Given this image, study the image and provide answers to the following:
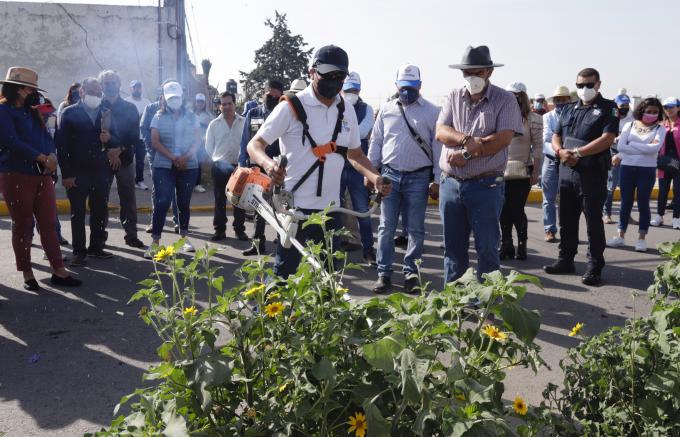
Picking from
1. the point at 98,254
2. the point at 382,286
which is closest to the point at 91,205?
the point at 98,254

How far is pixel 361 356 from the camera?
227 centimetres

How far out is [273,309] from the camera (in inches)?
90.0

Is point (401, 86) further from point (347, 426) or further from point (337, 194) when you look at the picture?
point (347, 426)

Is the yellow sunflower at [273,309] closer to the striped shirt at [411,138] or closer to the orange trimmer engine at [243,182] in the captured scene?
the orange trimmer engine at [243,182]

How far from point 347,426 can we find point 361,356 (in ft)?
0.78

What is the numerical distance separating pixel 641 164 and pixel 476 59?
182 inches

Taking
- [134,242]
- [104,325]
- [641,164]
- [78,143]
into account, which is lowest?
[104,325]

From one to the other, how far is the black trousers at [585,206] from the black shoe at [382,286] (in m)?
1.96

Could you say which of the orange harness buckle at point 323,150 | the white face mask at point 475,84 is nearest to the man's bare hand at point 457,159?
the white face mask at point 475,84

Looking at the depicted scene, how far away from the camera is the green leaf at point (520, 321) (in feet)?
7.39

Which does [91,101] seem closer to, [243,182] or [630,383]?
[243,182]

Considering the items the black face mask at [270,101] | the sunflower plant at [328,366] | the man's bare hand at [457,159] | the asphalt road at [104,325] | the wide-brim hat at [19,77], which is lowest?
the asphalt road at [104,325]

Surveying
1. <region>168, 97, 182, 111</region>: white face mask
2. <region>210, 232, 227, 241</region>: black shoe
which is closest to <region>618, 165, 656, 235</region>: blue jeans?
<region>210, 232, 227, 241</region>: black shoe

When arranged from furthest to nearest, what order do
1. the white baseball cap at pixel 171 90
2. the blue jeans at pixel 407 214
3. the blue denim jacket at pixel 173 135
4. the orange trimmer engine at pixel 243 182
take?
the white baseball cap at pixel 171 90 < the blue denim jacket at pixel 173 135 < the blue jeans at pixel 407 214 < the orange trimmer engine at pixel 243 182
